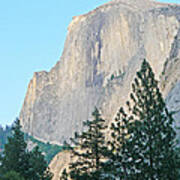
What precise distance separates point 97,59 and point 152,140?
296 ft

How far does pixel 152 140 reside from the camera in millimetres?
19844

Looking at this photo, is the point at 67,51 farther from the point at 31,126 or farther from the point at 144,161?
the point at 144,161

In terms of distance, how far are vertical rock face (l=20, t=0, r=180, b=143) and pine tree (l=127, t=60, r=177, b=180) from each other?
63.3m

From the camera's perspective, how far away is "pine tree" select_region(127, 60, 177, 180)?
18.8 meters

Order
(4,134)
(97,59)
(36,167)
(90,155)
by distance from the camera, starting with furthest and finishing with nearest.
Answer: (4,134)
(97,59)
(36,167)
(90,155)

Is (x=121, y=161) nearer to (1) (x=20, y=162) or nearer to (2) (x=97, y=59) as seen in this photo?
(1) (x=20, y=162)

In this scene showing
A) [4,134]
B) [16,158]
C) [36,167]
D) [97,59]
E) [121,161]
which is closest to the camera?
[121,161]

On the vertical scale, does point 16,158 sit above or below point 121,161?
above

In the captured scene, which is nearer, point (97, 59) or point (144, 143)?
point (144, 143)

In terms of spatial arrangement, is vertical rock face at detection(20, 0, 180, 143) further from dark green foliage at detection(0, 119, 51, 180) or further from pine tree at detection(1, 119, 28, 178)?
pine tree at detection(1, 119, 28, 178)

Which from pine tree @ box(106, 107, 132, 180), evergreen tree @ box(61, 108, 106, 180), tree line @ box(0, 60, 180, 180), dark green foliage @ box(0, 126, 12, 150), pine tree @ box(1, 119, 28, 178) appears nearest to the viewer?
tree line @ box(0, 60, 180, 180)

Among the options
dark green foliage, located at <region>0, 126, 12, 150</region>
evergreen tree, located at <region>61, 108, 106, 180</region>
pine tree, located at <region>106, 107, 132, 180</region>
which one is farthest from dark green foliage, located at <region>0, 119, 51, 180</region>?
dark green foliage, located at <region>0, 126, 12, 150</region>

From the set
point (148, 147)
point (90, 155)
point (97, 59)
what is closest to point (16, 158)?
point (90, 155)

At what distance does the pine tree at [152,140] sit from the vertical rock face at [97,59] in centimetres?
6334
